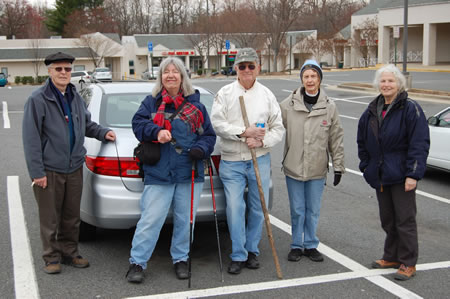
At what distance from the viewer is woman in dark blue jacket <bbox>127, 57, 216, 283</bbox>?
447 cm

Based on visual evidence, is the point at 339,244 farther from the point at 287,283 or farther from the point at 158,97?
the point at 158,97

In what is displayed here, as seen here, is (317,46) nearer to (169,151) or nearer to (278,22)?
(278,22)

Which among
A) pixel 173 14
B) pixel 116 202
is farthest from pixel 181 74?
pixel 173 14

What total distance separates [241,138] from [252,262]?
1150 mm

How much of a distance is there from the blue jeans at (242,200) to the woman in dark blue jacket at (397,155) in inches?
38.7

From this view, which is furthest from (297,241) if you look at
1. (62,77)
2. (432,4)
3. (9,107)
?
(432,4)

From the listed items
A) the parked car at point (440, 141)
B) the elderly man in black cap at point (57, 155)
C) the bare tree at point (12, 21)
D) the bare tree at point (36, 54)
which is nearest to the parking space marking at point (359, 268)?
the elderly man in black cap at point (57, 155)

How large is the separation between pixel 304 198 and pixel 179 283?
1443 millimetres

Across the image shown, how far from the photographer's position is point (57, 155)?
457 cm

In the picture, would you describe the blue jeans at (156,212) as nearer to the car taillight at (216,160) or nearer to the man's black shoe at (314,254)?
the car taillight at (216,160)

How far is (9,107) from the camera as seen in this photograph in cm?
2166

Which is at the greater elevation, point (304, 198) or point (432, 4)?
point (432, 4)

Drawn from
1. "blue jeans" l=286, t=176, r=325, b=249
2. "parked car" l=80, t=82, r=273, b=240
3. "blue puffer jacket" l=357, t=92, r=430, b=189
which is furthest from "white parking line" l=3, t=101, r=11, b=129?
"blue puffer jacket" l=357, t=92, r=430, b=189

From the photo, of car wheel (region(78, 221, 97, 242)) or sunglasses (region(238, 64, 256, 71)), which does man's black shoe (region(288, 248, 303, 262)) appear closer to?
sunglasses (region(238, 64, 256, 71))
